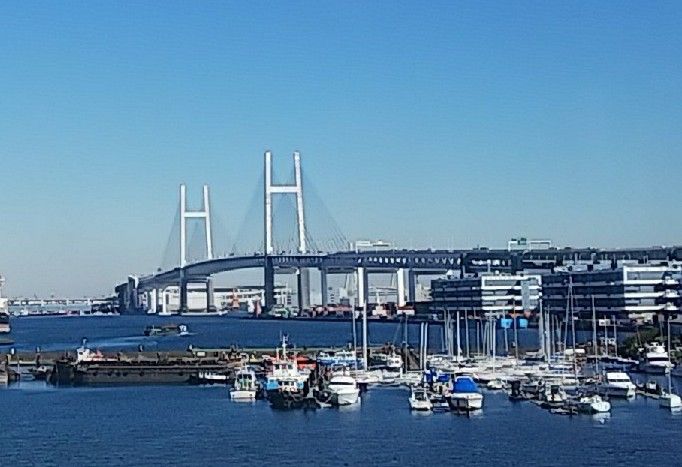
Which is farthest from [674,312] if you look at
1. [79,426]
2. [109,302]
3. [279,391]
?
[109,302]

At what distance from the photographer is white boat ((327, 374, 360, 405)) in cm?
1673

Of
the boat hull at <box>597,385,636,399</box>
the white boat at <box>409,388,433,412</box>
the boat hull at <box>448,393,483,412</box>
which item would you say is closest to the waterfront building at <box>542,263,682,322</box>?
the boat hull at <box>597,385,636,399</box>

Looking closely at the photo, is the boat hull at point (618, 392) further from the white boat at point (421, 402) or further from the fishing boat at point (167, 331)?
the fishing boat at point (167, 331)

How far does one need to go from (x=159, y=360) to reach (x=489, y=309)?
58.1 ft

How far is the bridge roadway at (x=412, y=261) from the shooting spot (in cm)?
4481

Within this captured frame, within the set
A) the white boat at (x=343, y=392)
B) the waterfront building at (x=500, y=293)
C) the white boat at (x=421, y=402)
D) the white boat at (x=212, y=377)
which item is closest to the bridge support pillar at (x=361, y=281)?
the waterfront building at (x=500, y=293)

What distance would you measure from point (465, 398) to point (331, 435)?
2.19m

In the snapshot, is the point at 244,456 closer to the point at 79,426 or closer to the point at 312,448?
the point at 312,448

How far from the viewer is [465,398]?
623 inches

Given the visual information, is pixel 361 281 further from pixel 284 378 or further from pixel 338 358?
pixel 284 378

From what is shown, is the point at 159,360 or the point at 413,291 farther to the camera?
the point at 413,291

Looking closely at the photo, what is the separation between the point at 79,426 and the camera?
1552cm

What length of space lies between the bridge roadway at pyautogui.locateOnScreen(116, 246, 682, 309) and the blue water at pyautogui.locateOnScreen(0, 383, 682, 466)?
26361 mm

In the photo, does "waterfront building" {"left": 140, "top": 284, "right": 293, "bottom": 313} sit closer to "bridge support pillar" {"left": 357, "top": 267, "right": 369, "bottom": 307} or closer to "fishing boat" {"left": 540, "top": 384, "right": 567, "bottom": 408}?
"bridge support pillar" {"left": 357, "top": 267, "right": 369, "bottom": 307}
